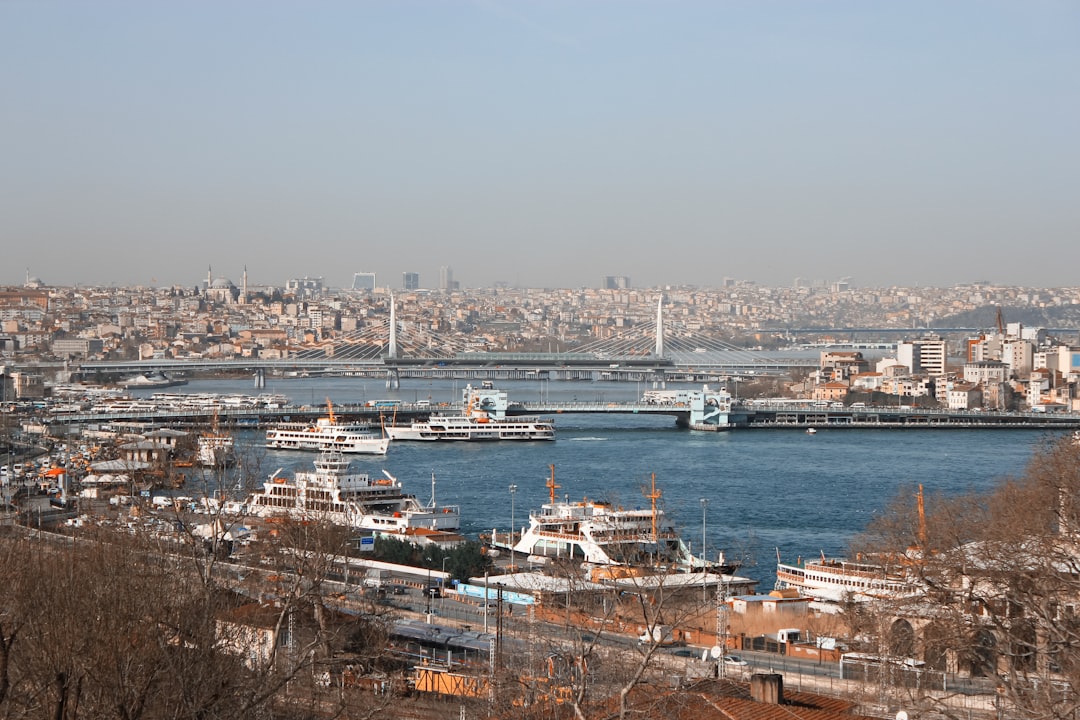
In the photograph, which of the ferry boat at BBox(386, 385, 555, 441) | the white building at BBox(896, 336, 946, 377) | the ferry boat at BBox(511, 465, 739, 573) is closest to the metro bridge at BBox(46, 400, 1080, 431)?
the ferry boat at BBox(386, 385, 555, 441)

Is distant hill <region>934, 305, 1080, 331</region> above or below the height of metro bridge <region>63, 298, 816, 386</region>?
above

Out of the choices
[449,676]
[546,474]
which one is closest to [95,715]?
[449,676]

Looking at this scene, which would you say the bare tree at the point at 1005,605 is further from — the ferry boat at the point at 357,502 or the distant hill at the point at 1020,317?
the distant hill at the point at 1020,317

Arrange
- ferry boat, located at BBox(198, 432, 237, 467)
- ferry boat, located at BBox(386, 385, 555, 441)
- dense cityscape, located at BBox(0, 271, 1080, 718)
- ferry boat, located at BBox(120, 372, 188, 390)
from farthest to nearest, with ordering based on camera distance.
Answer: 1. ferry boat, located at BBox(120, 372, 188, 390)
2. ferry boat, located at BBox(386, 385, 555, 441)
3. ferry boat, located at BBox(198, 432, 237, 467)
4. dense cityscape, located at BBox(0, 271, 1080, 718)

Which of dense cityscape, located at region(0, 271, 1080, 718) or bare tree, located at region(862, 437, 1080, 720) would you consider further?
dense cityscape, located at region(0, 271, 1080, 718)

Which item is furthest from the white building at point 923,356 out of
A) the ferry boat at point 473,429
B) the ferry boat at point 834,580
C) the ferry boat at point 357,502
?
the ferry boat at point 834,580

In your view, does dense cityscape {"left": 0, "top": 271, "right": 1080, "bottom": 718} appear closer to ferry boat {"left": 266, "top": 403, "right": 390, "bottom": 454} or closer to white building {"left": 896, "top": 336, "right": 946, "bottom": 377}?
ferry boat {"left": 266, "top": 403, "right": 390, "bottom": 454}

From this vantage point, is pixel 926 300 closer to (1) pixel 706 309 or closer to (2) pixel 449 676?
(1) pixel 706 309
